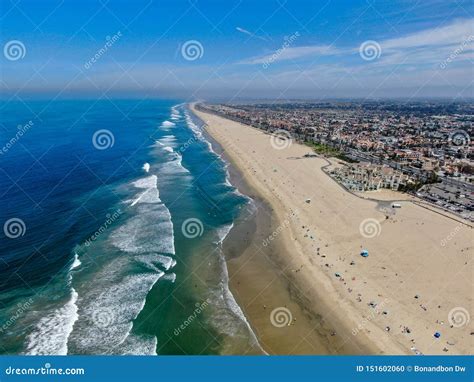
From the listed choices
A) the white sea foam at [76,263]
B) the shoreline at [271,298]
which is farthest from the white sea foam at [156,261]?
the shoreline at [271,298]

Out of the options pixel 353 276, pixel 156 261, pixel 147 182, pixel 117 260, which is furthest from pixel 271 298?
pixel 147 182

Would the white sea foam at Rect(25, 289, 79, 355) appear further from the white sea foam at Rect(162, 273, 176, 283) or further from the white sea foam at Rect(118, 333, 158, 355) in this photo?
the white sea foam at Rect(162, 273, 176, 283)

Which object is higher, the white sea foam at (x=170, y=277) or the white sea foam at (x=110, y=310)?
the white sea foam at (x=170, y=277)

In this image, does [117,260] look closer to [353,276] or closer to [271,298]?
[271,298]

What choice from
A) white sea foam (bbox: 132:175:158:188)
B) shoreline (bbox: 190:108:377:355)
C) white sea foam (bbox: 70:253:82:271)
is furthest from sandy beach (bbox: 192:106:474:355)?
white sea foam (bbox: 132:175:158:188)

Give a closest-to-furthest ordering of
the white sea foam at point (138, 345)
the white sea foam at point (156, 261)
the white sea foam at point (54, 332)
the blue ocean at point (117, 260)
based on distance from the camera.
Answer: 1. the white sea foam at point (54, 332)
2. the white sea foam at point (138, 345)
3. the blue ocean at point (117, 260)
4. the white sea foam at point (156, 261)

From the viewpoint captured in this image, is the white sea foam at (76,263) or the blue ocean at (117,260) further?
the white sea foam at (76,263)

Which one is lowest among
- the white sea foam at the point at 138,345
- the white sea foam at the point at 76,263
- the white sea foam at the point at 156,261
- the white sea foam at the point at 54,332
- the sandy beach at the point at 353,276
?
the white sea foam at the point at 54,332

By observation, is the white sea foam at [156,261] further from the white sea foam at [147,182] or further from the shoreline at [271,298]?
the white sea foam at [147,182]
